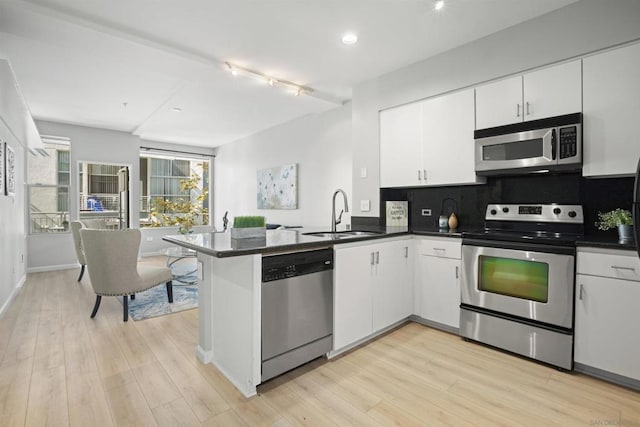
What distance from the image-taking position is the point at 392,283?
2.76m

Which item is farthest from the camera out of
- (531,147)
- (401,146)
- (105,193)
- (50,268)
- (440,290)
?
(105,193)

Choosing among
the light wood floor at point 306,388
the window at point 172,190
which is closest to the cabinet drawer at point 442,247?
the light wood floor at point 306,388

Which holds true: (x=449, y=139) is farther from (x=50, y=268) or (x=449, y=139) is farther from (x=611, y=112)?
(x=50, y=268)

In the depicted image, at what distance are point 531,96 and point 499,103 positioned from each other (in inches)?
9.0

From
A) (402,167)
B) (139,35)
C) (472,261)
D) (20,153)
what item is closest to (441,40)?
(402,167)

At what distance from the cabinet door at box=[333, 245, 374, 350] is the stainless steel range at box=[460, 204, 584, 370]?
82cm

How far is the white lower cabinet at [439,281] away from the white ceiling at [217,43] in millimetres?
1812

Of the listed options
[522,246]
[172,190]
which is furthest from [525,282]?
[172,190]

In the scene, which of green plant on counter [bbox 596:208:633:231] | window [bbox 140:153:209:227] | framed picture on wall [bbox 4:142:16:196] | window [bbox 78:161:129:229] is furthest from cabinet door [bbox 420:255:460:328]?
window [bbox 78:161:129:229]

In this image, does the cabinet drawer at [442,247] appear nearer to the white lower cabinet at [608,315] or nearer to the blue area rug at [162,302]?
the white lower cabinet at [608,315]

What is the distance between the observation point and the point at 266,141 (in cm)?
625

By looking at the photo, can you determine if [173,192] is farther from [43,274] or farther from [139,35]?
[139,35]

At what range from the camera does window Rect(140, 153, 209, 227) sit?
23.6 ft

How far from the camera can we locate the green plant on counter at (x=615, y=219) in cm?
208
